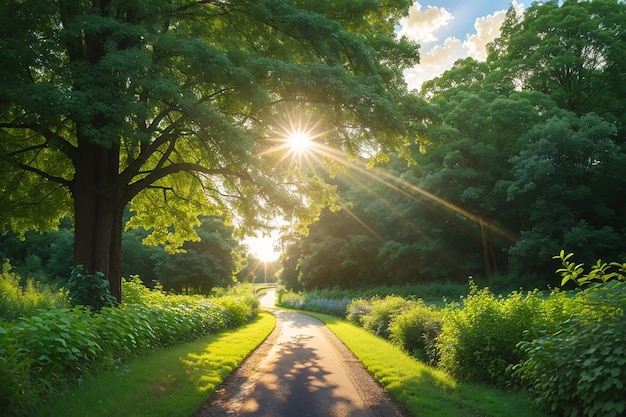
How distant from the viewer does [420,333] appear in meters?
11.4

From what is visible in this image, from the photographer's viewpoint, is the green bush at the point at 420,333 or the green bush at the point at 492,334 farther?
the green bush at the point at 420,333

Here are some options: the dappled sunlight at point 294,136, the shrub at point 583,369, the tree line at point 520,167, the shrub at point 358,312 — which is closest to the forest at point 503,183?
the tree line at point 520,167

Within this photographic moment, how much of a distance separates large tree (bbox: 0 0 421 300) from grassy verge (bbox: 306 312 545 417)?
435 centimetres

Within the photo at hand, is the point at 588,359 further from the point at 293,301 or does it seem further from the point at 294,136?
the point at 293,301

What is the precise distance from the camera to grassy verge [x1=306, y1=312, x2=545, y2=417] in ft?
Result: 20.2

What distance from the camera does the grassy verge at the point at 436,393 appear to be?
20.2ft

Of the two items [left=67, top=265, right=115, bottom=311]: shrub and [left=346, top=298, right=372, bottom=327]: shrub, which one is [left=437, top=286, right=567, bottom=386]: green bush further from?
[left=346, top=298, right=372, bottom=327]: shrub

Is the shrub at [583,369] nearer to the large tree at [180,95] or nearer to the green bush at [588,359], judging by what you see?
the green bush at [588,359]

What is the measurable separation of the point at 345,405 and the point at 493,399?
7.87ft

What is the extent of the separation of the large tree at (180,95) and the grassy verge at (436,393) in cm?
435

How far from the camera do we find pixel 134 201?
52.9ft

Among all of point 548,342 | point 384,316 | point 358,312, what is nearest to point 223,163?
point 548,342

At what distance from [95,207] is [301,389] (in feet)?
25.1

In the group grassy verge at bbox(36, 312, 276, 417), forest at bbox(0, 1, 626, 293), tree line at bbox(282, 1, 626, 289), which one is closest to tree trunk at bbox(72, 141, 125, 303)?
grassy verge at bbox(36, 312, 276, 417)
